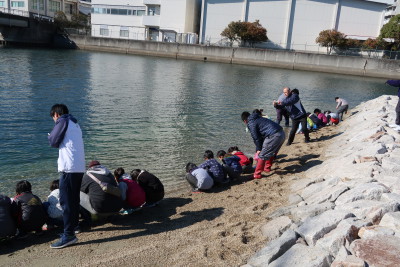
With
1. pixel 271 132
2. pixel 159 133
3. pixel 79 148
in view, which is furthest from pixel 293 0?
pixel 79 148

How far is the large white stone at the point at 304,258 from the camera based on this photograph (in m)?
4.16

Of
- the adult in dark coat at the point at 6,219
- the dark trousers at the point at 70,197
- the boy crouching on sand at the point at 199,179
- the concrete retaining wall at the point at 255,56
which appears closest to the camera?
the dark trousers at the point at 70,197

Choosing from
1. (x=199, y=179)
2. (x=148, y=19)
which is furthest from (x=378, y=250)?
(x=148, y=19)

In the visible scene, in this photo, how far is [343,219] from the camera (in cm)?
498

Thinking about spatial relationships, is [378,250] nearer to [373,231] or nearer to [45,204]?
[373,231]

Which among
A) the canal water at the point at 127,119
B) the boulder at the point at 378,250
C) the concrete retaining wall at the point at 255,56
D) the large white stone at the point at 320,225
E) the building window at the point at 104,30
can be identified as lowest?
the canal water at the point at 127,119

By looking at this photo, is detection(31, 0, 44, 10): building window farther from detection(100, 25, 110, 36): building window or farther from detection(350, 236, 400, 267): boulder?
detection(350, 236, 400, 267): boulder

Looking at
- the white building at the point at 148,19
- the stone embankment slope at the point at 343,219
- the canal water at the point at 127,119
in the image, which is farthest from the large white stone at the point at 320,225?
the white building at the point at 148,19

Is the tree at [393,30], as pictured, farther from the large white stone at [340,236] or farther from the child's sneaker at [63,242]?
the child's sneaker at [63,242]

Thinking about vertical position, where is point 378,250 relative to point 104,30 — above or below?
below

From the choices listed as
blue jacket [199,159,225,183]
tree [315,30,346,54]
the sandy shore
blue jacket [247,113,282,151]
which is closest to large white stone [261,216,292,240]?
the sandy shore

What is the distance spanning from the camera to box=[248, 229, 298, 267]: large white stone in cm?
455

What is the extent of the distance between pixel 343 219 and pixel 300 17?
63.5 m

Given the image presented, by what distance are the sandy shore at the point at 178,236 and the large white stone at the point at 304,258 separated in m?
0.69
